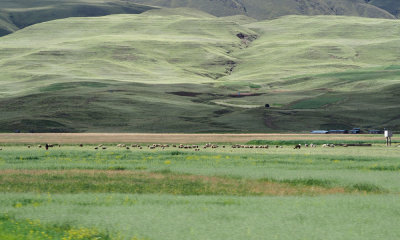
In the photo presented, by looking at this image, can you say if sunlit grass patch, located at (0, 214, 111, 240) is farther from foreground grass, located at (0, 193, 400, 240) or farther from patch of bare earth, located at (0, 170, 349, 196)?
patch of bare earth, located at (0, 170, 349, 196)

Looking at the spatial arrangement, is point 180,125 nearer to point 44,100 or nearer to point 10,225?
point 44,100

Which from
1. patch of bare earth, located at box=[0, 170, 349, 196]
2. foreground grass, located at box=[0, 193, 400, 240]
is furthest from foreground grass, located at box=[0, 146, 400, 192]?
foreground grass, located at box=[0, 193, 400, 240]

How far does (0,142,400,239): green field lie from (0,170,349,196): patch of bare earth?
0.22 ft

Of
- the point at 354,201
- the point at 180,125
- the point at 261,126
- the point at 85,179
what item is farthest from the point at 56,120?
the point at 354,201

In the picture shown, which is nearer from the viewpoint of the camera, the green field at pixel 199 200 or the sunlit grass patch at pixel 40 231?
the sunlit grass patch at pixel 40 231

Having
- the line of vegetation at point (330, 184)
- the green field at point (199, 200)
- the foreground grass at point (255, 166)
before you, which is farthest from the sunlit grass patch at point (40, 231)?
the foreground grass at point (255, 166)

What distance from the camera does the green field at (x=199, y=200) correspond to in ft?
77.4

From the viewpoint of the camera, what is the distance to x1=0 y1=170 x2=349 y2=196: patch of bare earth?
120 ft

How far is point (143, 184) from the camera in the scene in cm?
3994

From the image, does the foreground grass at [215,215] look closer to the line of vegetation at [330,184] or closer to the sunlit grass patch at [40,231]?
the sunlit grass patch at [40,231]

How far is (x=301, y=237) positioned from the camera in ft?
72.1

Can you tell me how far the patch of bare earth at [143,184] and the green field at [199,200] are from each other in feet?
0.22

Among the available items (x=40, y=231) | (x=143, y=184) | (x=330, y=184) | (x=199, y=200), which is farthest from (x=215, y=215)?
(x=330, y=184)

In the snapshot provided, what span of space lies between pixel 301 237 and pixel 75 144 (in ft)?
239
